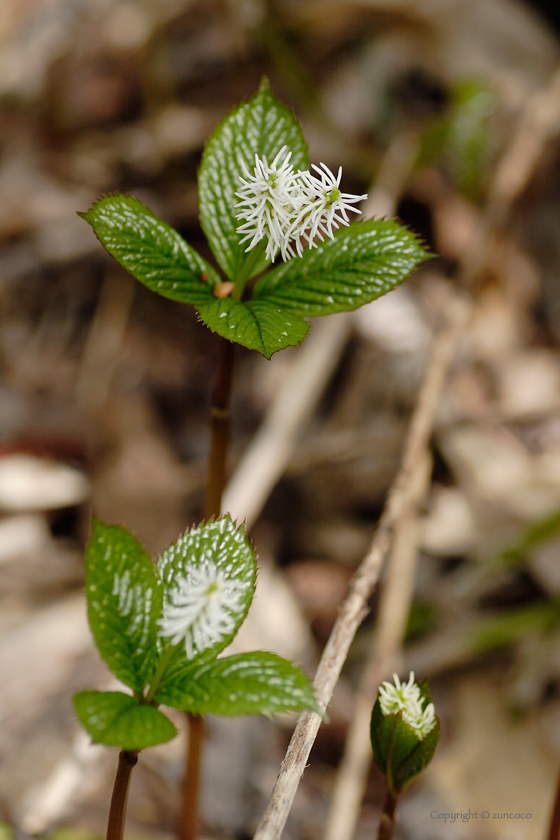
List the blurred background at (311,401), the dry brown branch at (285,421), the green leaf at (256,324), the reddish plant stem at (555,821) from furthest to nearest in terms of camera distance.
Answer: the dry brown branch at (285,421), the blurred background at (311,401), the reddish plant stem at (555,821), the green leaf at (256,324)

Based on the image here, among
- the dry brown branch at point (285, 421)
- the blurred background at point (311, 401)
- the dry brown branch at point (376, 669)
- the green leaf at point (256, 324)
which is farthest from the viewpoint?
the dry brown branch at point (285, 421)

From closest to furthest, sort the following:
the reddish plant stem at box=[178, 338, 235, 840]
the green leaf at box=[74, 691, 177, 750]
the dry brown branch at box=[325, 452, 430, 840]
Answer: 1. the green leaf at box=[74, 691, 177, 750]
2. the reddish plant stem at box=[178, 338, 235, 840]
3. the dry brown branch at box=[325, 452, 430, 840]

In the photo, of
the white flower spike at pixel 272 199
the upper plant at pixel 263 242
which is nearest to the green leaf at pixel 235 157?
the upper plant at pixel 263 242

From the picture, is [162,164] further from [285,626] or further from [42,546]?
[285,626]

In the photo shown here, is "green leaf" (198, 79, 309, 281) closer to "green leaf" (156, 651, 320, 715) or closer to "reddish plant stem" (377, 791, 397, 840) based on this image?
"green leaf" (156, 651, 320, 715)

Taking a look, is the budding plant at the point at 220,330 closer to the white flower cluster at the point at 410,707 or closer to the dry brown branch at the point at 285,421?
the white flower cluster at the point at 410,707

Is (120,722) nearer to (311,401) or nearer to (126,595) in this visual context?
(126,595)

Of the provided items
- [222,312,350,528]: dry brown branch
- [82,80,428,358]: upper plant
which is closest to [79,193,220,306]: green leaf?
[82,80,428,358]: upper plant
